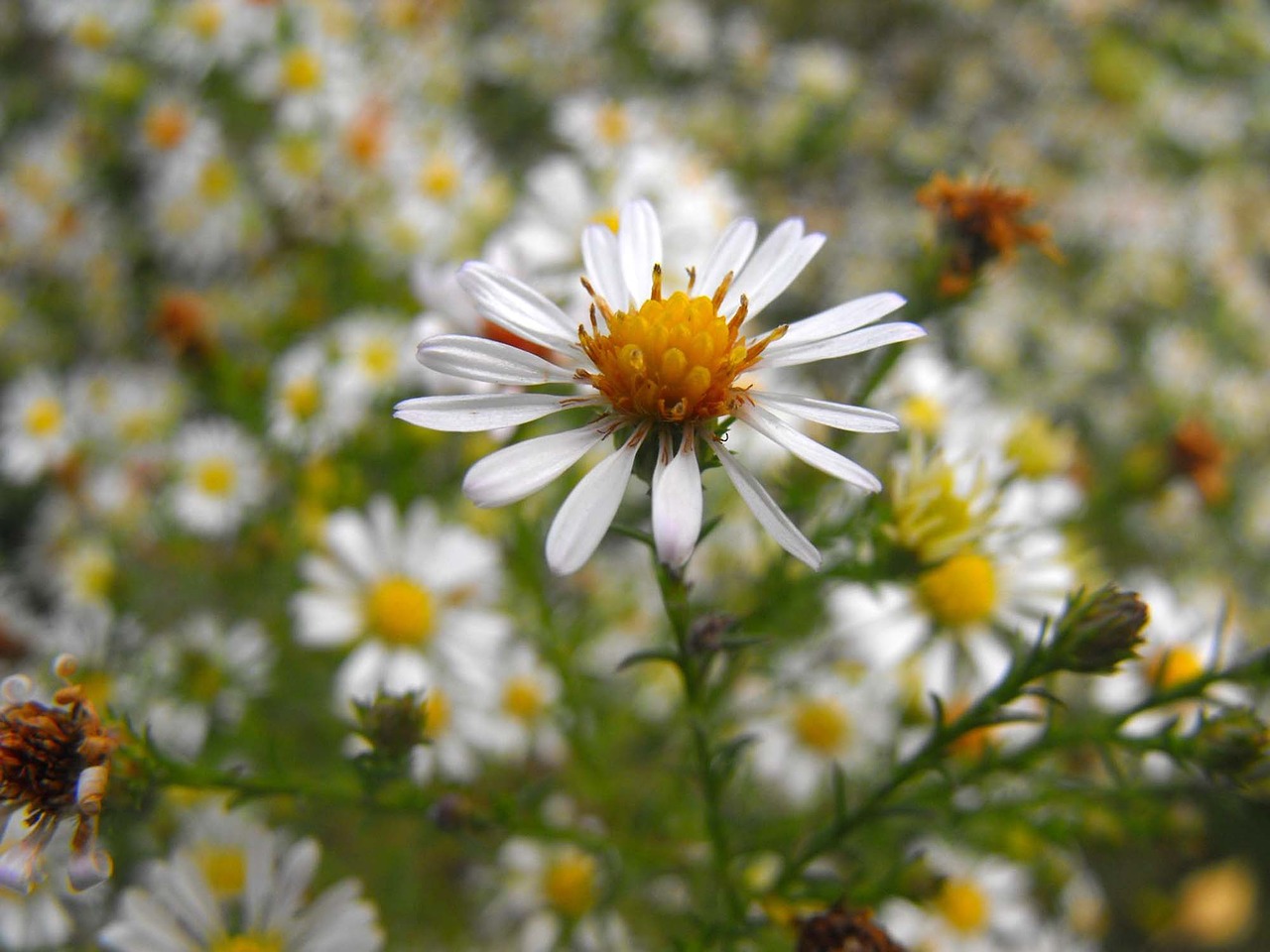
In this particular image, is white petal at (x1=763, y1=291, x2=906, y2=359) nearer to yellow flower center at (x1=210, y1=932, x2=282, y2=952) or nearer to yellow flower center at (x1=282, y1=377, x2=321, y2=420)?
yellow flower center at (x1=210, y1=932, x2=282, y2=952)

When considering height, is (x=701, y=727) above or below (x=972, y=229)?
below

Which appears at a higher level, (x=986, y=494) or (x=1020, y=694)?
(x=986, y=494)

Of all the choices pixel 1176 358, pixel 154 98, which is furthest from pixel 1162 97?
pixel 154 98

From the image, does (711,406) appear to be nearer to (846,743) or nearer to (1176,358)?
(846,743)

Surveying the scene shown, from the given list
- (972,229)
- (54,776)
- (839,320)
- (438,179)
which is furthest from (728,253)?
(438,179)

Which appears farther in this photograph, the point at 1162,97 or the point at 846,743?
the point at 1162,97

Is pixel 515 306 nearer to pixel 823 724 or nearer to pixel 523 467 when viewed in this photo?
pixel 523 467

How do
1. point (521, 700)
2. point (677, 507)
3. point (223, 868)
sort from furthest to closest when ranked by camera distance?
point (521, 700)
point (223, 868)
point (677, 507)
